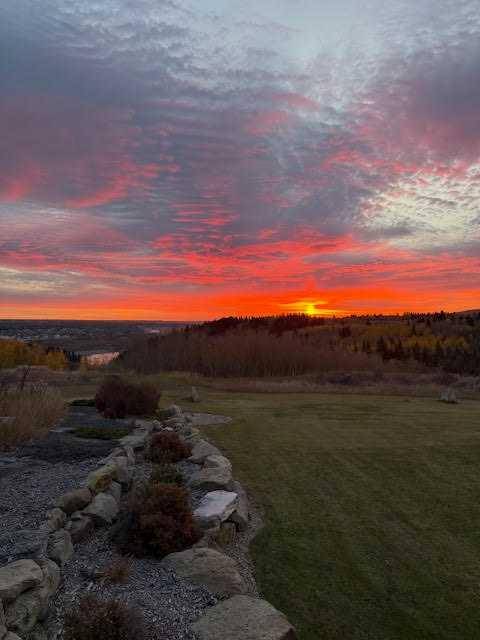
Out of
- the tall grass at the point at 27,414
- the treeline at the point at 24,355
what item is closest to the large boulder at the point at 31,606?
the tall grass at the point at 27,414

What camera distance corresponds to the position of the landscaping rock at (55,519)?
511cm

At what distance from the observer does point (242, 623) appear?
3846 millimetres

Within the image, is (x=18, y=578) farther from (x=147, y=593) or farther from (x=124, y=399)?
(x=124, y=399)

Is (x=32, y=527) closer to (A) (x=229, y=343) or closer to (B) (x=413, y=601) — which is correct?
(B) (x=413, y=601)

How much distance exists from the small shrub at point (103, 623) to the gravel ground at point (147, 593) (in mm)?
147

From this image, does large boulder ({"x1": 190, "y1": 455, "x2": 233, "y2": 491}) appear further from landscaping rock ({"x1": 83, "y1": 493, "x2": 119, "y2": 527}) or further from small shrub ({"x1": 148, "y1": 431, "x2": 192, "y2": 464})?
landscaping rock ({"x1": 83, "y1": 493, "x2": 119, "y2": 527})

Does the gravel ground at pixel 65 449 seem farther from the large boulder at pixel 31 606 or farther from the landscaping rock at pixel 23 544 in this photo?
the large boulder at pixel 31 606

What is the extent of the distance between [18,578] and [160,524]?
158 centimetres

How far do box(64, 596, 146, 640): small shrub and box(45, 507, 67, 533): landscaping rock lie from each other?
60.5 inches

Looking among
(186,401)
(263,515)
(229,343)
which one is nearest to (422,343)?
(229,343)

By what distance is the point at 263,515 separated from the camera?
673 cm

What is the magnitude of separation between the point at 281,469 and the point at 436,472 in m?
2.54

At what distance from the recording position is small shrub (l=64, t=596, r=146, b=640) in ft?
11.3

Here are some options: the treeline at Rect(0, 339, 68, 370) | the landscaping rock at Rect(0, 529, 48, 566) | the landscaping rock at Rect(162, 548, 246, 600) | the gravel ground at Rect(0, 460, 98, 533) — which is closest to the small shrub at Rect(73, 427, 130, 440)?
the gravel ground at Rect(0, 460, 98, 533)
